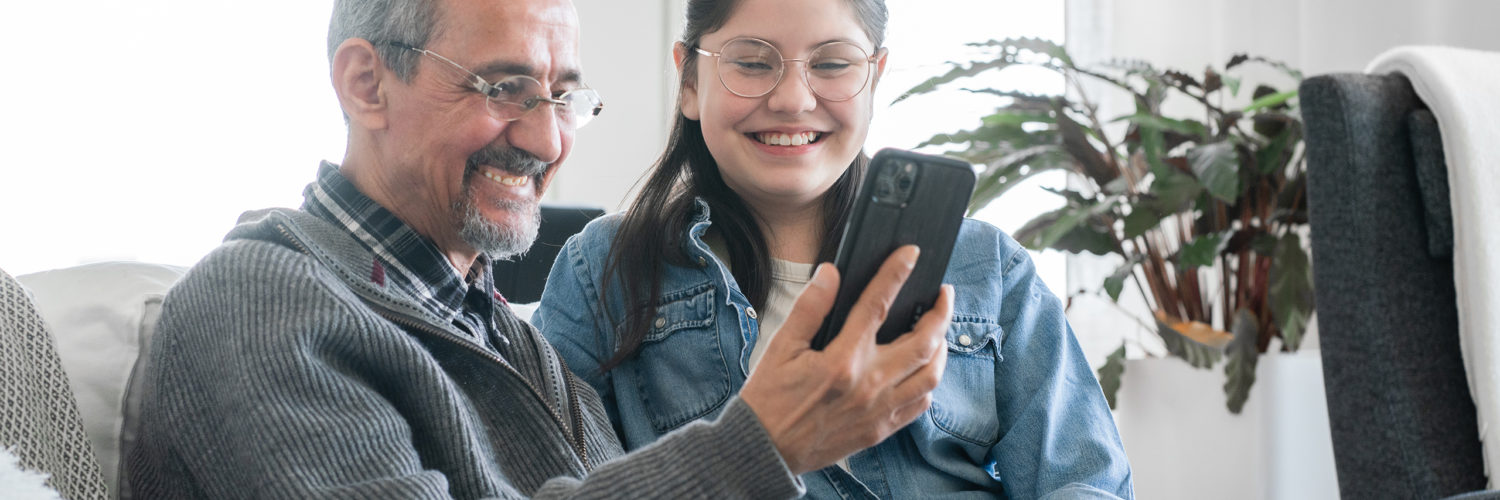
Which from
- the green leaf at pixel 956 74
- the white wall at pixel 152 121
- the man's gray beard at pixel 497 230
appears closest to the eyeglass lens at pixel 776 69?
the man's gray beard at pixel 497 230

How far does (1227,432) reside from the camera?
7.62ft

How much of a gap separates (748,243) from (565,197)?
2.25m

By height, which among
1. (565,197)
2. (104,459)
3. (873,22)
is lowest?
(565,197)

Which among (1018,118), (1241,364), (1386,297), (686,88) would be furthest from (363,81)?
(1241,364)

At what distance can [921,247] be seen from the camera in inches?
31.7

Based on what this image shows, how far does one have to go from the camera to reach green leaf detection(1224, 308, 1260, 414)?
225cm

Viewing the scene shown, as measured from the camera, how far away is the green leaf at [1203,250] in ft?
7.57

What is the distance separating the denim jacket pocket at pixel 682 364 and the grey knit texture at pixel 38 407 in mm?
524

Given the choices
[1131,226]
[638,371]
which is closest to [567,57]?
[638,371]

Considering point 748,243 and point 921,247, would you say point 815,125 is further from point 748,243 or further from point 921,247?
point 921,247

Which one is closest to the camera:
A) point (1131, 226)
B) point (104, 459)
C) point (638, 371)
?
point (104, 459)

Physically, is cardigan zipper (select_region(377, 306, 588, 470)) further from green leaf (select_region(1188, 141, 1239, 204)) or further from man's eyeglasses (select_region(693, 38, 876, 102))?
green leaf (select_region(1188, 141, 1239, 204))

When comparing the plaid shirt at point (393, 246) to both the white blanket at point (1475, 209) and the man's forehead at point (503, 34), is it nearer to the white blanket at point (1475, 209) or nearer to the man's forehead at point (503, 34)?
the man's forehead at point (503, 34)

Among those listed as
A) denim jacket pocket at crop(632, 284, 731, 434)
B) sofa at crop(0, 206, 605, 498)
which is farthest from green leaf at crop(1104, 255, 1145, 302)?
sofa at crop(0, 206, 605, 498)
